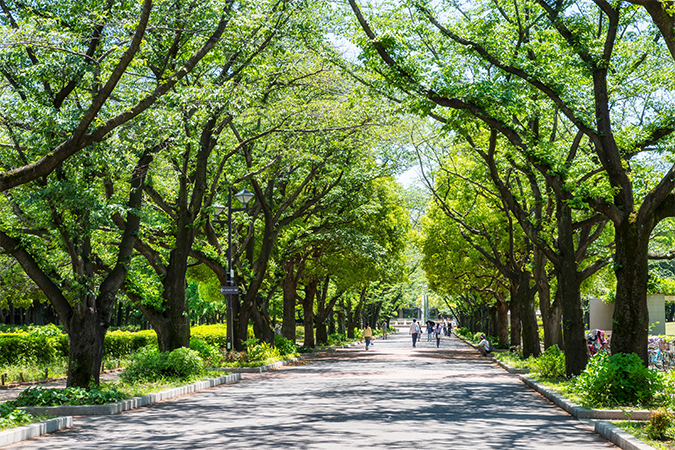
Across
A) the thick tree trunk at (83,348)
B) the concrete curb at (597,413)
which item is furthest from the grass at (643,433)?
the thick tree trunk at (83,348)

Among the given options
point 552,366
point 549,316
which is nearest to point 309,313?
point 549,316

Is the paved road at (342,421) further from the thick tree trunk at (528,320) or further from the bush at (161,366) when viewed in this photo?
the thick tree trunk at (528,320)

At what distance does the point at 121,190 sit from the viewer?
54.7ft

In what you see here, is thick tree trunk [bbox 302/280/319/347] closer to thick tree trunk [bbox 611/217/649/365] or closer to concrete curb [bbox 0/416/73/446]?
thick tree trunk [bbox 611/217/649/365]

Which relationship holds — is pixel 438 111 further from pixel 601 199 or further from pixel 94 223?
pixel 94 223

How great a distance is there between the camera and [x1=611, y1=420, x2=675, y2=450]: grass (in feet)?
26.3

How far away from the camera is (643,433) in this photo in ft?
29.6

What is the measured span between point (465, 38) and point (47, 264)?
10459 mm

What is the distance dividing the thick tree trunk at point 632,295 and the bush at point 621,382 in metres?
0.56

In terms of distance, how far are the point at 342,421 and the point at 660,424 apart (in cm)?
461

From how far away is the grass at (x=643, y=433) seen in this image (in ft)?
26.3

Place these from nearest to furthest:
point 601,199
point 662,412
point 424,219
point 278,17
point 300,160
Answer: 1. point 662,412
2. point 601,199
3. point 278,17
4. point 300,160
5. point 424,219

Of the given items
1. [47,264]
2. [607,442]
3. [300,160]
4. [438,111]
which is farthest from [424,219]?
[607,442]

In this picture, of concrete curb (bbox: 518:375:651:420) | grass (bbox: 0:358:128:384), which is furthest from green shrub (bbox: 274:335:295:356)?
concrete curb (bbox: 518:375:651:420)
